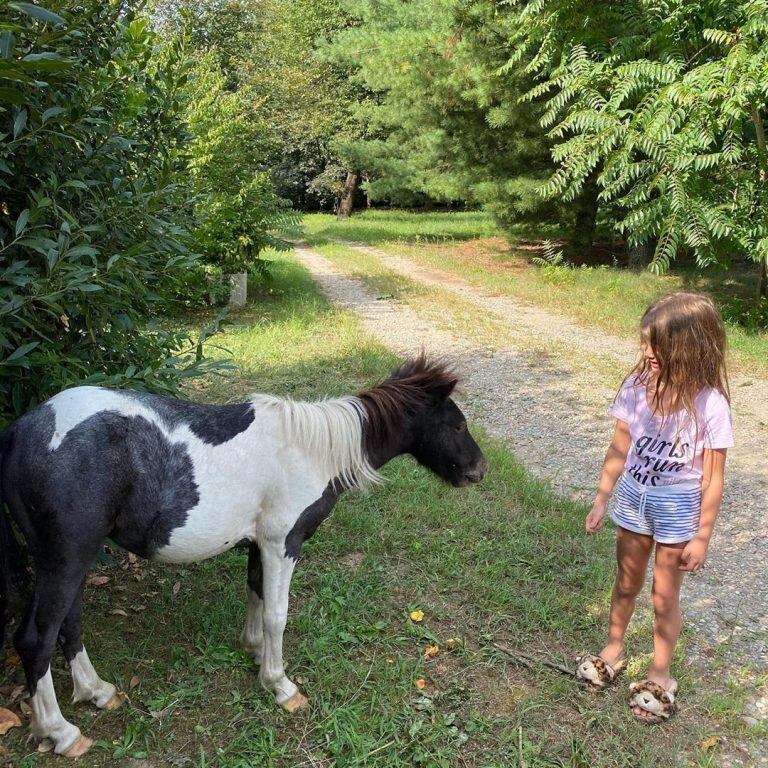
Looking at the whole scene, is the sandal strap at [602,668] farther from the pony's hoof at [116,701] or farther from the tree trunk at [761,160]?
the tree trunk at [761,160]

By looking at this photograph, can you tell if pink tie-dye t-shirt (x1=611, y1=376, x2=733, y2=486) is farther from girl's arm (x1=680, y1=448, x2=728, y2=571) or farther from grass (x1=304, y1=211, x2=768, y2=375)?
grass (x1=304, y1=211, x2=768, y2=375)

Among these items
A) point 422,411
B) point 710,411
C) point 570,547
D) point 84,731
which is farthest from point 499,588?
point 84,731

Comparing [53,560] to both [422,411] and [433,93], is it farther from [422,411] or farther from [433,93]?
[433,93]

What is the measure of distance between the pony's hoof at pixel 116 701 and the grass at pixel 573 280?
328 inches

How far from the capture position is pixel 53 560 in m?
2.51

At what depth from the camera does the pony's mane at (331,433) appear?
295 cm

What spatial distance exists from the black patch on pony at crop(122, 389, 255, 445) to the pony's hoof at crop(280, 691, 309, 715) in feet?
4.15

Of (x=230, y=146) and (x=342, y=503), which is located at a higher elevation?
(x=230, y=146)

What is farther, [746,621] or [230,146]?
[230,146]

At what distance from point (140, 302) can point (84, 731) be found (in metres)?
2.20

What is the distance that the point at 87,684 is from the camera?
9.63ft

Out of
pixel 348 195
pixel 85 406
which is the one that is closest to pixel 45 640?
pixel 85 406

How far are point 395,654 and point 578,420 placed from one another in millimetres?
4277

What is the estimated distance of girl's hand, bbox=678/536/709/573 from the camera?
280 centimetres
